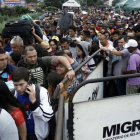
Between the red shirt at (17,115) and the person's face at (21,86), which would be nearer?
the red shirt at (17,115)

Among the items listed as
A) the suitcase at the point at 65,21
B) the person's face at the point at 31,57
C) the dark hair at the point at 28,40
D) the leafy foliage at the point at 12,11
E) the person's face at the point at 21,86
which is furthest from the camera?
the leafy foliage at the point at 12,11

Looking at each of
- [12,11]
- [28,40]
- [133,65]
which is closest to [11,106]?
[133,65]

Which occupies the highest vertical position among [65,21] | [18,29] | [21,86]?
[18,29]

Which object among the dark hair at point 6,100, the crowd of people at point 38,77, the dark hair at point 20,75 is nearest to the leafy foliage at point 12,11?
the crowd of people at point 38,77

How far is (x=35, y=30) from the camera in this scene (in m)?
5.51

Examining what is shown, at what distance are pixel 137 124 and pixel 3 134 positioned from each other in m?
1.80

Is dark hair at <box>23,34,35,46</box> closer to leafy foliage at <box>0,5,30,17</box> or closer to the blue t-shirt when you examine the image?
the blue t-shirt

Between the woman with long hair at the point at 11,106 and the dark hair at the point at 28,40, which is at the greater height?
the dark hair at the point at 28,40

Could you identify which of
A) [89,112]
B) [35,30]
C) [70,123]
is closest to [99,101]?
[89,112]

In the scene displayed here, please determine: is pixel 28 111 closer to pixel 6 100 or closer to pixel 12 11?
pixel 6 100

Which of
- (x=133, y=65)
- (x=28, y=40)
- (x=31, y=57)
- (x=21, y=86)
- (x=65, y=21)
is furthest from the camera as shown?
(x=65, y=21)

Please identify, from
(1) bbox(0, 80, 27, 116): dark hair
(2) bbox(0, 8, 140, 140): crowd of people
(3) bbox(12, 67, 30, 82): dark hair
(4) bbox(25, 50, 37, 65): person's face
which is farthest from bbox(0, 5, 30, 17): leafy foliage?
(1) bbox(0, 80, 27, 116): dark hair

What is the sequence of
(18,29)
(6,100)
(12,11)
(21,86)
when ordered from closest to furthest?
1. (6,100)
2. (21,86)
3. (18,29)
4. (12,11)

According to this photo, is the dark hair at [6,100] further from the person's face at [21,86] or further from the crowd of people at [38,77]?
the person's face at [21,86]
